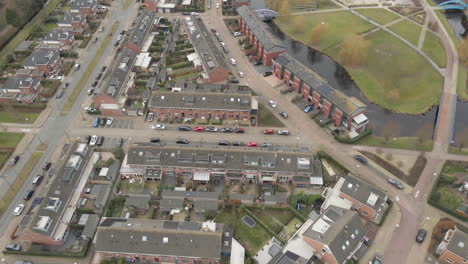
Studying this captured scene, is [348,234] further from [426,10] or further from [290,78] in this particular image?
[426,10]

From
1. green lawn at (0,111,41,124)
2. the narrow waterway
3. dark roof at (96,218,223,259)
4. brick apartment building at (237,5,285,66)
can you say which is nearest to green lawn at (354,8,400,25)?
the narrow waterway

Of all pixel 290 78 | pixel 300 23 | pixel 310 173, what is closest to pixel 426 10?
pixel 300 23

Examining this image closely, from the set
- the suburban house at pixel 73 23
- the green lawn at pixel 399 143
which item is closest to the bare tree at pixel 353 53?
the green lawn at pixel 399 143

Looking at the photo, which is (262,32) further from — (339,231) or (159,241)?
(159,241)

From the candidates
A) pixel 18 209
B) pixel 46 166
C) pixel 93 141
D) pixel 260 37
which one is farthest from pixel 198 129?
pixel 18 209

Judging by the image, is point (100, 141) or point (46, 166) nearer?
point (46, 166)
